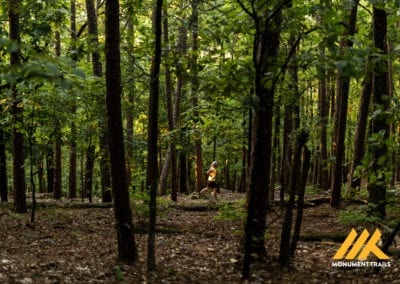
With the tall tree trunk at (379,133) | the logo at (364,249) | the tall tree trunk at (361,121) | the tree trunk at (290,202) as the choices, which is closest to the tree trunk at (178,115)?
the tree trunk at (290,202)

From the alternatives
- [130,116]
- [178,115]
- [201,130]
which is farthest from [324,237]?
[130,116]

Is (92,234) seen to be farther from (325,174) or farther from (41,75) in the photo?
(325,174)

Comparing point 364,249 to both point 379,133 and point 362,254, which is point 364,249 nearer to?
point 362,254

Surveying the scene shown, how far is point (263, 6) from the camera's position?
16.9 feet

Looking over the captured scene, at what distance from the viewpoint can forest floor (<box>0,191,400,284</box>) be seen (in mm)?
6593

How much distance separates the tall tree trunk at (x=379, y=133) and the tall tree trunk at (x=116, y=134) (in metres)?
3.97

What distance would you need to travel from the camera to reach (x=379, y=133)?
17.9 ft

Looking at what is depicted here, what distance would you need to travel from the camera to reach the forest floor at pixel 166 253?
21.6 feet

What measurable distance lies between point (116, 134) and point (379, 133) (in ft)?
13.5

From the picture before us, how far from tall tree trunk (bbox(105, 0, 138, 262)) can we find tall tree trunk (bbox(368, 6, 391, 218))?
13.0 feet

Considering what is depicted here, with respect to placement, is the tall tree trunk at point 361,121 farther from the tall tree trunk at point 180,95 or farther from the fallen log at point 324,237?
the tall tree trunk at point 180,95

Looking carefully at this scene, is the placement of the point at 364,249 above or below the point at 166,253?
above

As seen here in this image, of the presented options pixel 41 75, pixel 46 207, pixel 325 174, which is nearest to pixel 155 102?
pixel 41 75

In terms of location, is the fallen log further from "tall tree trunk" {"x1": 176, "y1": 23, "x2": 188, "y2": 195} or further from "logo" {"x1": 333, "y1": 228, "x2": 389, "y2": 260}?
"tall tree trunk" {"x1": 176, "y1": 23, "x2": 188, "y2": 195}
